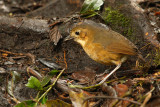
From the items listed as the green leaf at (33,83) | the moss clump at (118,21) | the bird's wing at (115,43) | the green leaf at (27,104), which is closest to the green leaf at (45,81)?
the green leaf at (33,83)

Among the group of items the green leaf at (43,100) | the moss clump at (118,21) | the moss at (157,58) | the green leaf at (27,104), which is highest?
the moss clump at (118,21)

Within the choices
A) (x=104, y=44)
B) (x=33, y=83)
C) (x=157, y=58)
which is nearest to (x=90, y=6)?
(x=104, y=44)

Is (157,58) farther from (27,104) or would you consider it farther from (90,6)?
(27,104)

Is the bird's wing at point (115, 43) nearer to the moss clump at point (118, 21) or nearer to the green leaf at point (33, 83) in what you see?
the moss clump at point (118, 21)

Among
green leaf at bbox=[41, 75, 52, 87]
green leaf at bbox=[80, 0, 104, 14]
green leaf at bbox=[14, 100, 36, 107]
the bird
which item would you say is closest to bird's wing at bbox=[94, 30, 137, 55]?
the bird

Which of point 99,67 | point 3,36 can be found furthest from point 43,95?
point 3,36
